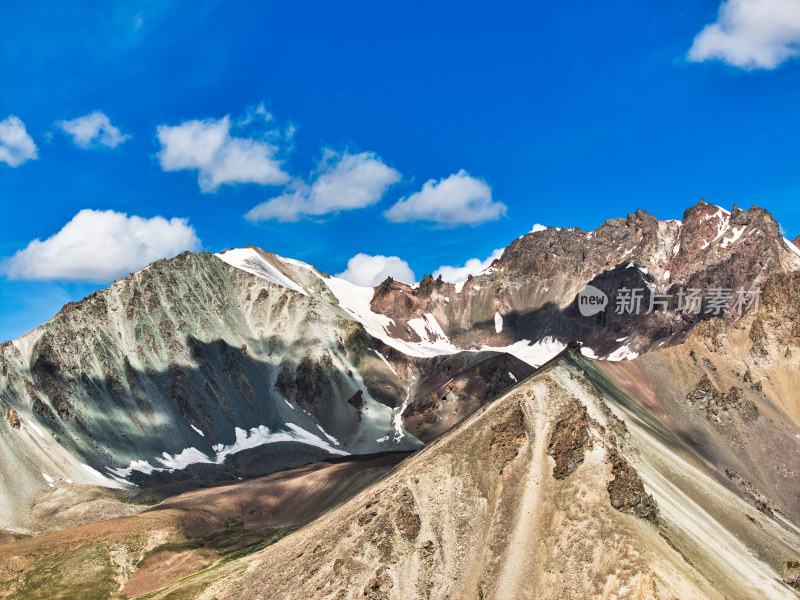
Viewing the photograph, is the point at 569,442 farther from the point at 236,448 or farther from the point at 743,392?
the point at 236,448

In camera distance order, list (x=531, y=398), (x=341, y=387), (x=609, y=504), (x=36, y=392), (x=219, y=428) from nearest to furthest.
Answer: (x=609, y=504)
(x=531, y=398)
(x=36, y=392)
(x=219, y=428)
(x=341, y=387)

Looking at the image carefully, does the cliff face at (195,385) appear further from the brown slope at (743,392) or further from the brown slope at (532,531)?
the brown slope at (532,531)

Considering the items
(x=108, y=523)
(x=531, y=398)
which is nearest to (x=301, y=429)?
(x=108, y=523)

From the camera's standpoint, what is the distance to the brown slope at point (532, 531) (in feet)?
135

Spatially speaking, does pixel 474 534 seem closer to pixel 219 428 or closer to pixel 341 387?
pixel 219 428

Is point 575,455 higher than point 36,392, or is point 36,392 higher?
point 36,392

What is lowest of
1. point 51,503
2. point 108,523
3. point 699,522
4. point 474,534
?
point 699,522

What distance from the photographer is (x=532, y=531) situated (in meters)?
44.4

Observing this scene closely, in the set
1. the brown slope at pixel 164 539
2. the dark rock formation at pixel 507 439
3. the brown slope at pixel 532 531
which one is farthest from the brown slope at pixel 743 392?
the brown slope at pixel 164 539

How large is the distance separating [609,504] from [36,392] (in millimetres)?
102888

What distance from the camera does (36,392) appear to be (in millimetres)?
111250

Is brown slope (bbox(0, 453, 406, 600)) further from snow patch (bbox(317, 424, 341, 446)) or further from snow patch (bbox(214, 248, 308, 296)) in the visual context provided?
snow patch (bbox(214, 248, 308, 296))

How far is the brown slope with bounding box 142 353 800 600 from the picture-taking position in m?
41.1

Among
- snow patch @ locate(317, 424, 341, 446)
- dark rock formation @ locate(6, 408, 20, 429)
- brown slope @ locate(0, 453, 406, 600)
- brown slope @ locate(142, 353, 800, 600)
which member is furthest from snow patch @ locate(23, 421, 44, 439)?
brown slope @ locate(142, 353, 800, 600)
